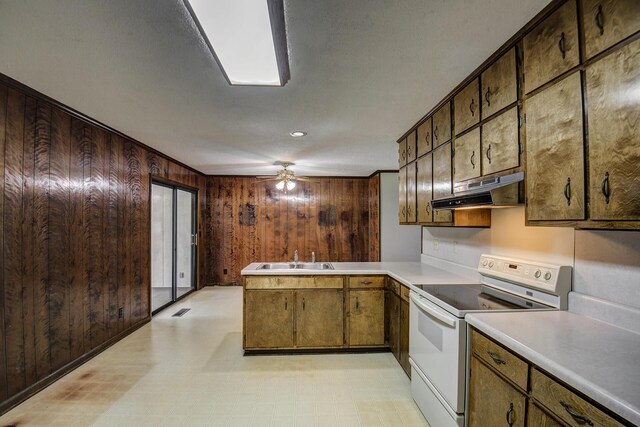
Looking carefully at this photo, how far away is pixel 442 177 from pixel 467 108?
→ 59 centimetres

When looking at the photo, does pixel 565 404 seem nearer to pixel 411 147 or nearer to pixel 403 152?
pixel 411 147

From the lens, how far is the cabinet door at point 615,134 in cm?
104

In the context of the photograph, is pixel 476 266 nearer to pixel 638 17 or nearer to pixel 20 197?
pixel 638 17

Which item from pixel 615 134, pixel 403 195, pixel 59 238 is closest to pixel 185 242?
pixel 59 238

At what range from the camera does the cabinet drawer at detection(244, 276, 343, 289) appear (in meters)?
2.99

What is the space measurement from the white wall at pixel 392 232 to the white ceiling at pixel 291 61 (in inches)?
103

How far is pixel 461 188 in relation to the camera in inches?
81.0

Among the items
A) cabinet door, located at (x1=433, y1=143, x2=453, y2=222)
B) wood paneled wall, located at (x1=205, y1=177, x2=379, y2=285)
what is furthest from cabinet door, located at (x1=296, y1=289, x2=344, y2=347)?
wood paneled wall, located at (x1=205, y1=177, x2=379, y2=285)

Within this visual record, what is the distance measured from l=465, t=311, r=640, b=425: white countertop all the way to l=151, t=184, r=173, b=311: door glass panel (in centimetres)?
465

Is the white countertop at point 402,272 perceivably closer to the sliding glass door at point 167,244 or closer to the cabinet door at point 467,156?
the cabinet door at point 467,156

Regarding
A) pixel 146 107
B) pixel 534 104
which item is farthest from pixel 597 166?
pixel 146 107

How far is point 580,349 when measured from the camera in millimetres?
1169

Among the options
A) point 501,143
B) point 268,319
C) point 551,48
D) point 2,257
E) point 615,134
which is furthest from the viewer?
point 268,319

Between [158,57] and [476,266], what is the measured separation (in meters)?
2.78
